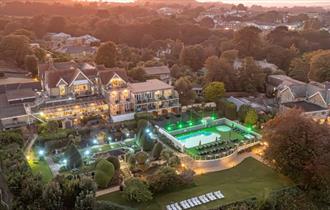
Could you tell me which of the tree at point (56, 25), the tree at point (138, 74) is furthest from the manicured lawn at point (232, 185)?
the tree at point (56, 25)

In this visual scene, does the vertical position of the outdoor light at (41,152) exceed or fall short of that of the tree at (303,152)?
it falls short

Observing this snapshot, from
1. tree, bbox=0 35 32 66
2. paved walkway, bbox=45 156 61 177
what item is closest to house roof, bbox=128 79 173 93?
paved walkway, bbox=45 156 61 177

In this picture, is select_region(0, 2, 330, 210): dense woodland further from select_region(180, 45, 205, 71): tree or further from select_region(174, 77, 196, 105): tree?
select_region(174, 77, 196, 105): tree

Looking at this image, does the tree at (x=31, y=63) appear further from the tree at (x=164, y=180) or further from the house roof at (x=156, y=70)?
the tree at (x=164, y=180)

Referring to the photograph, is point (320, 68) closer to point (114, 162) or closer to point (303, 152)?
point (303, 152)

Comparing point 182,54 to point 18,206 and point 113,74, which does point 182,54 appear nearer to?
point 113,74

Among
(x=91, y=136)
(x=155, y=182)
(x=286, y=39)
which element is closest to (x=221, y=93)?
(x=91, y=136)
